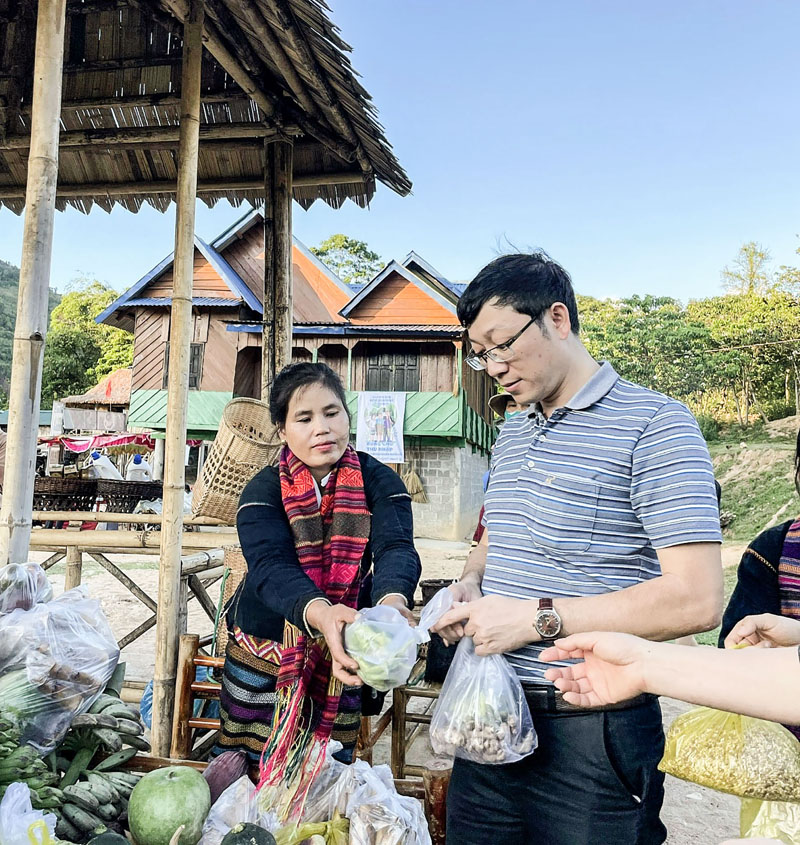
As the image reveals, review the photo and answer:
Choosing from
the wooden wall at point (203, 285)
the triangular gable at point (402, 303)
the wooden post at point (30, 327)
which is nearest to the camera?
the wooden post at point (30, 327)

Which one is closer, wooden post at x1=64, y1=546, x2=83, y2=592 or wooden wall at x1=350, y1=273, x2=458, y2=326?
wooden post at x1=64, y1=546, x2=83, y2=592

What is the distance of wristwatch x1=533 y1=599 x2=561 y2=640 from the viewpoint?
4.92 ft

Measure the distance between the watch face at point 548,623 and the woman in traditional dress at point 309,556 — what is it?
1.88ft

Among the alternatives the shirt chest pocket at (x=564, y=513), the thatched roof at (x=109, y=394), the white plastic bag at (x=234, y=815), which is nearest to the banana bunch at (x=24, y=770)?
the white plastic bag at (x=234, y=815)

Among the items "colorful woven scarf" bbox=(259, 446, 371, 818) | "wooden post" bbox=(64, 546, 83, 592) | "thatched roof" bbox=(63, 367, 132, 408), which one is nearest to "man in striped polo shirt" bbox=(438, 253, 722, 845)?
"colorful woven scarf" bbox=(259, 446, 371, 818)

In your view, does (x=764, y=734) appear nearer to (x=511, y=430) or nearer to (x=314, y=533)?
(x=511, y=430)

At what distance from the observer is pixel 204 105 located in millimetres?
4625

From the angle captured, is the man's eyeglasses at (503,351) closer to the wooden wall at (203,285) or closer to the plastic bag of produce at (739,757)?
the plastic bag of produce at (739,757)

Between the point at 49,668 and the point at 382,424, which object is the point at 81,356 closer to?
the point at 382,424

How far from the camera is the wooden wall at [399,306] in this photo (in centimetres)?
1956

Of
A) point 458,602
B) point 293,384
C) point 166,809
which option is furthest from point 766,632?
point 293,384

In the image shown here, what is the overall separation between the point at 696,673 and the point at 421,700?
5.93 m

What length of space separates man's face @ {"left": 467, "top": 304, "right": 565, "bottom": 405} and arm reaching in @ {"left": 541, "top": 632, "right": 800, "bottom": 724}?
2.25 feet

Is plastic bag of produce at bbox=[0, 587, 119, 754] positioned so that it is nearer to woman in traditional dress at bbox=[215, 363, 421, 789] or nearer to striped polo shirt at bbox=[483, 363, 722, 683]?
woman in traditional dress at bbox=[215, 363, 421, 789]
